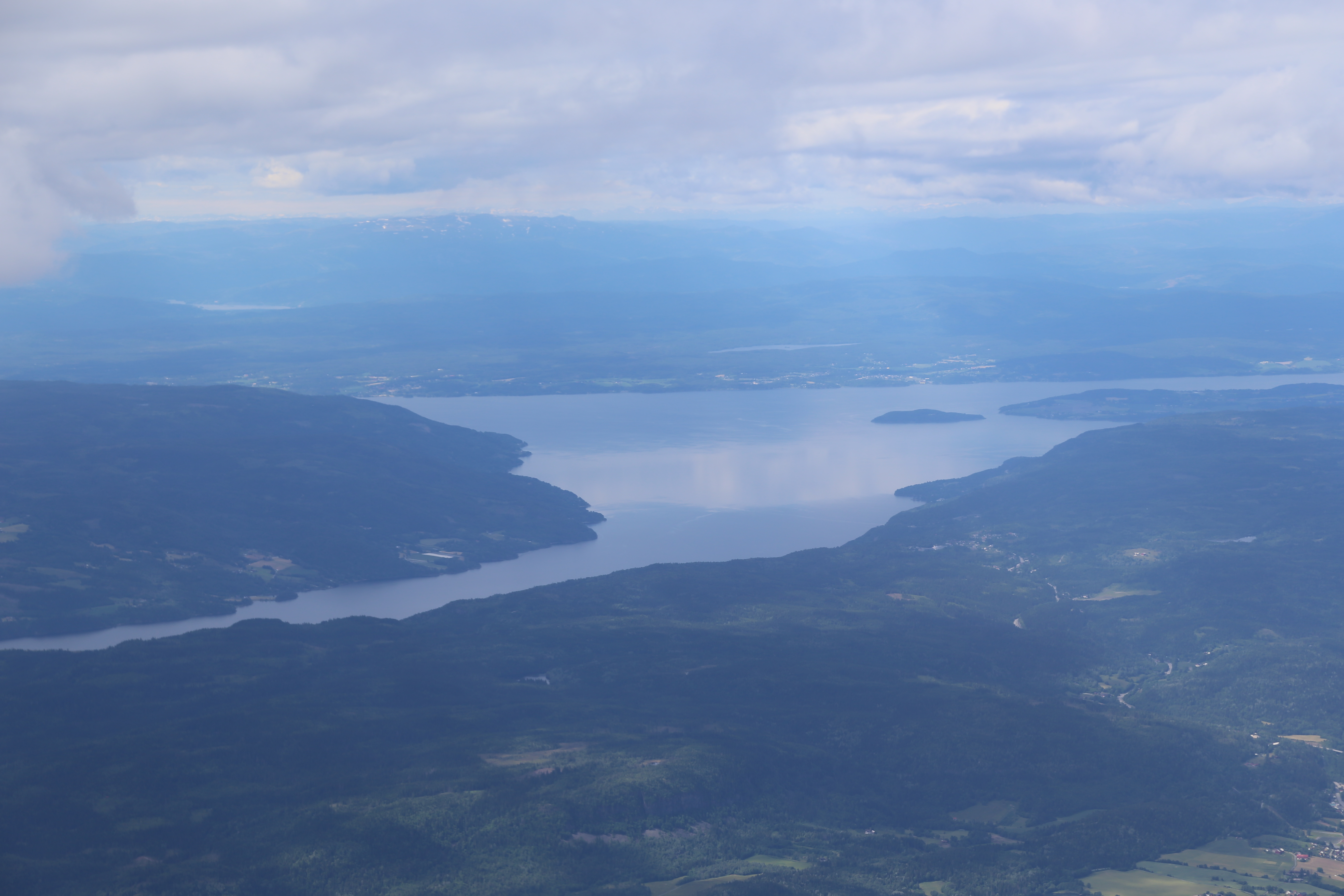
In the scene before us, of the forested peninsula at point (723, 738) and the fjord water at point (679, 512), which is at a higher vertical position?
the fjord water at point (679, 512)

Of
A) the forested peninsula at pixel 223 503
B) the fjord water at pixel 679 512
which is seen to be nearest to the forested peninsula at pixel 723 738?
the fjord water at pixel 679 512

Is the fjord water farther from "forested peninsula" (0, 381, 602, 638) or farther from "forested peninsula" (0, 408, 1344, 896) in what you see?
"forested peninsula" (0, 408, 1344, 896)

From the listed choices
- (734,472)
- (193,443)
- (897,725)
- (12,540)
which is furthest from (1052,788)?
(193,443)

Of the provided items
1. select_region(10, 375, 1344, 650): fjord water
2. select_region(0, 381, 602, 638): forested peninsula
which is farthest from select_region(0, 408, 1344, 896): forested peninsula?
select_region(0, 381, 602, 638): forested peninsula

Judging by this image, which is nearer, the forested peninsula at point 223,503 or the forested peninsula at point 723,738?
the forested peninsula at point 723,738

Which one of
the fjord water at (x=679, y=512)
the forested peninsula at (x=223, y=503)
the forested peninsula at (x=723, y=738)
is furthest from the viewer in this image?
the fjord water at (x=679, y=512)

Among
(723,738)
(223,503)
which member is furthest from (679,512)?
(723,738)

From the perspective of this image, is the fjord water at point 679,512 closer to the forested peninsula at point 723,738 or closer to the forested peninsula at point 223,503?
the forested peninsula at point 223,503
